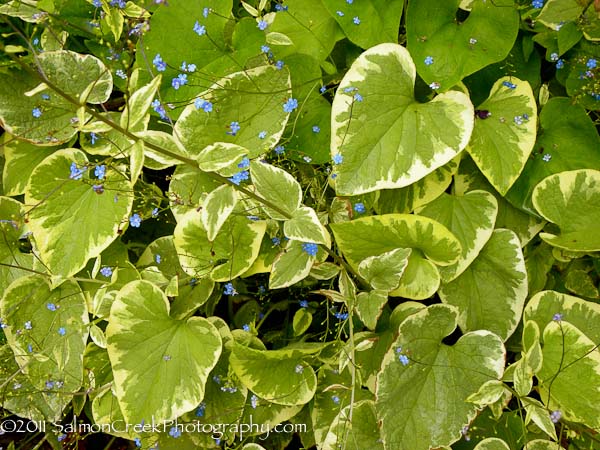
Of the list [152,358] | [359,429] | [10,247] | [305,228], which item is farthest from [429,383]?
[10,247]

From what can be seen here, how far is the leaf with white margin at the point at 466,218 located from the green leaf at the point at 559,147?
0.27ft

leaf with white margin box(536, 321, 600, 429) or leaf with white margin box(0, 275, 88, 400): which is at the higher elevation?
leaf with white margin box(536, 321, 600, 429)

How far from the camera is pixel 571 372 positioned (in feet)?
3.59

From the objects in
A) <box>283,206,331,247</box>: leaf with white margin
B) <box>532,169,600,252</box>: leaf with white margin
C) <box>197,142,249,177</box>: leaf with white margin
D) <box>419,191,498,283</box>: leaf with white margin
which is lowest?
<box>419,191,498,283</box>: leaf with white margin

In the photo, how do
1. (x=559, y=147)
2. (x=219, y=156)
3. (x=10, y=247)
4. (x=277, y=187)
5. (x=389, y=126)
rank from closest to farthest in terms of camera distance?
(x=219, y=156) < (x=277, y=187) < (x=389, y=126) < (x=559, y=147) < (x=10, y=247)

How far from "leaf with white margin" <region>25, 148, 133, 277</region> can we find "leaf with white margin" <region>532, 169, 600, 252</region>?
84 cm

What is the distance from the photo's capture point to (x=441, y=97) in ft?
3.61

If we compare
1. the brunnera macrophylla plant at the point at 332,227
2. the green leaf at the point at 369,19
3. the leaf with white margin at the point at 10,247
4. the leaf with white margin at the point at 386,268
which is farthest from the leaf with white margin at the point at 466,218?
the leaf with white margin at the point at 10,247

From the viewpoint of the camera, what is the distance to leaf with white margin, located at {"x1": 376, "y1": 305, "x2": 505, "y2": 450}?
1.12 meters

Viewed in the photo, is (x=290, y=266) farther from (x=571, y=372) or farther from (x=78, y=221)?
(x=571, y=372)

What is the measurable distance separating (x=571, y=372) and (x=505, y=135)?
1.57ft

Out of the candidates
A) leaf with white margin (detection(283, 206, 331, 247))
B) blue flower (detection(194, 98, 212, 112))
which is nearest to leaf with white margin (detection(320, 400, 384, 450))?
leaf with white margin (detection(283, 206, 331, 247))

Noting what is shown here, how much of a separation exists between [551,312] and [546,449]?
27cm

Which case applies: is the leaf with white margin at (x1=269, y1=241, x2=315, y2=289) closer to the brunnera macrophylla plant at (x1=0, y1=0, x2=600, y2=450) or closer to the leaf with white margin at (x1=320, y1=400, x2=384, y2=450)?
the brunnera macrophylla plant at (x1=0, y1=0, x2=600, y2=450)
